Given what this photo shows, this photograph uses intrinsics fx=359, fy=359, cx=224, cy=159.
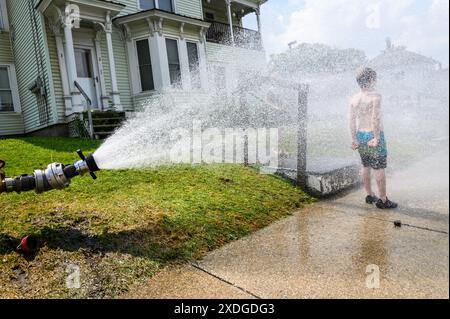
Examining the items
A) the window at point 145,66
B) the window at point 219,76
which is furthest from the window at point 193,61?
the window at point 145,66

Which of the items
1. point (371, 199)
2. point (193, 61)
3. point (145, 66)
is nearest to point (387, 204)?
point (371, 199)

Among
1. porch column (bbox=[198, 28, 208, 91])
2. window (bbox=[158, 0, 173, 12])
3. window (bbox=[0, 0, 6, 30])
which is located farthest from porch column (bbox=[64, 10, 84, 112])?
porch column (bbox=[198, 28, 208, 91])

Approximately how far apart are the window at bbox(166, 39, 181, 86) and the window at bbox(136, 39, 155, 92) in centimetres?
91

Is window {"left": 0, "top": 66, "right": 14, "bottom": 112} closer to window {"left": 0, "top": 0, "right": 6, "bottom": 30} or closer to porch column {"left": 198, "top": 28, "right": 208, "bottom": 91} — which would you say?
window {"left": 0, "top": 0, "right": 6, "bottom": 30}

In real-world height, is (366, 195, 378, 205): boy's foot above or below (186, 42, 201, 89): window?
below

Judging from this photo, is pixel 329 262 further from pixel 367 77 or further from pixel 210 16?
pixel 210 16

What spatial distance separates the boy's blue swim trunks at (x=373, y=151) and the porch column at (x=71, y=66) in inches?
415

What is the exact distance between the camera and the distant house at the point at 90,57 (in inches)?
483

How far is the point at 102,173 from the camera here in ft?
17.9

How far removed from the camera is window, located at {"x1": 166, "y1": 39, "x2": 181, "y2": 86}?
49.5 feet

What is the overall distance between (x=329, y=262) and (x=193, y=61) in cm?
1469

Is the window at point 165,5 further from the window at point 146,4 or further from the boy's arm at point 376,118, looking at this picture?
the boy's arm at point 376,118
